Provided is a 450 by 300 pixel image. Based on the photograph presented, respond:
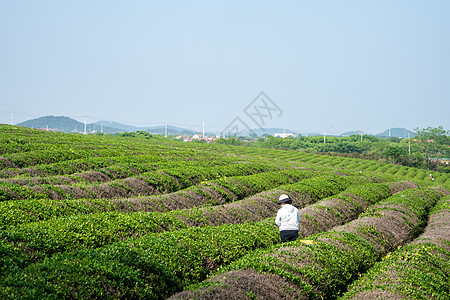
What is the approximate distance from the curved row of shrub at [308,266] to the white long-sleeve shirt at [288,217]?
440 millimetres

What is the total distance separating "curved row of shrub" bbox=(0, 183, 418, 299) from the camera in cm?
529

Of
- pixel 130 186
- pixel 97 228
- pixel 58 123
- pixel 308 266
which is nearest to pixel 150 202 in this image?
pixel 130 186

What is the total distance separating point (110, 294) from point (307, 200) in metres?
13.7

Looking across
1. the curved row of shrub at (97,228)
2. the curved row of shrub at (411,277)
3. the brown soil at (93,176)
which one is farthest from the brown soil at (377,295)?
the brown soil at (93,176)

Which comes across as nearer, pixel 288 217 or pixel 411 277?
pixel 411 277

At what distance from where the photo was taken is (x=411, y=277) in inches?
303

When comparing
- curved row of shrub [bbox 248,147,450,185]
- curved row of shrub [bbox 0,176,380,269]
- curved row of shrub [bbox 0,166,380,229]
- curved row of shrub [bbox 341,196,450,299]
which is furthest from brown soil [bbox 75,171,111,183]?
curved row of shrub [bbox 248,147,450,185]

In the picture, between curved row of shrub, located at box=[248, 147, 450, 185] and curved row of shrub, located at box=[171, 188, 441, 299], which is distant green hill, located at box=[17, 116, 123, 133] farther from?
curved row of shrub, located at box=[171, 188, 441, 299]

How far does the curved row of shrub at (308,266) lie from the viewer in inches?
246

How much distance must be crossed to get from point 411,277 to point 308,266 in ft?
7.34

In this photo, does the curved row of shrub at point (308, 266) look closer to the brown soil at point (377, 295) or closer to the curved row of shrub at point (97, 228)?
the brown soil at point (377, 295)

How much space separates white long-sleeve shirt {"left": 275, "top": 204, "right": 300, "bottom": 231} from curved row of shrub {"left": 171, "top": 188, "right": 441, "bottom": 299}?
17.3 inches

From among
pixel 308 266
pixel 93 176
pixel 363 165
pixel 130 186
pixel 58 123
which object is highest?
pixel 93 176

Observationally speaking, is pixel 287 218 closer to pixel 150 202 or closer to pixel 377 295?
pixel 377 295
